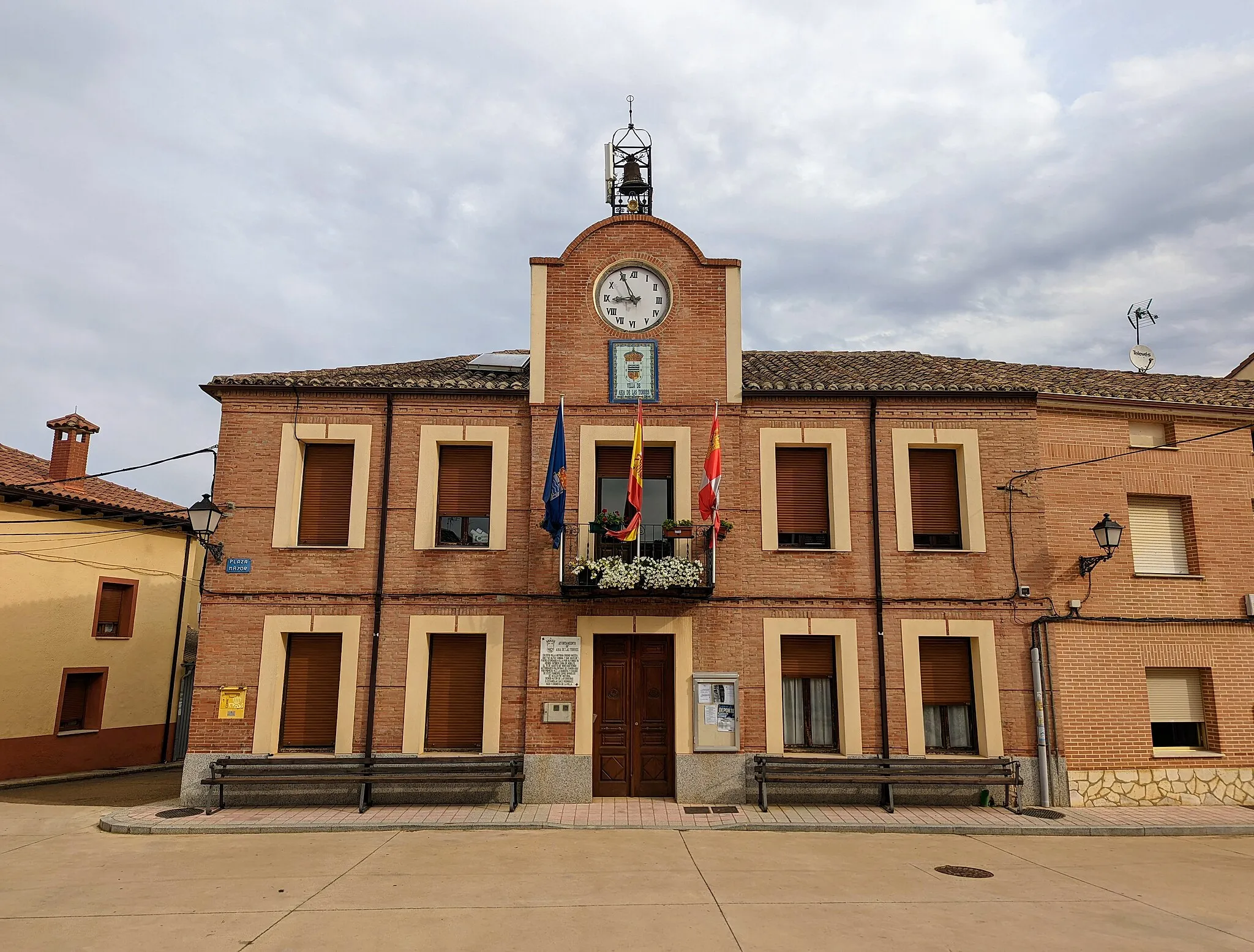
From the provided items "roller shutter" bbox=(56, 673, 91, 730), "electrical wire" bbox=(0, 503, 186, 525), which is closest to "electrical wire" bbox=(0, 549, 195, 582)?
"electrical wire" bbox=(0, 503, 186, 525)

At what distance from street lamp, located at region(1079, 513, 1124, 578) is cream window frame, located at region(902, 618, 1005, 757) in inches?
74.3

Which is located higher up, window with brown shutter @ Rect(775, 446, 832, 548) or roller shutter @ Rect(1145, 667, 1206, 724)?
window with brown shutter @ Rect(775, 446, 832, 548)

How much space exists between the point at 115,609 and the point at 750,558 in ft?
50.7

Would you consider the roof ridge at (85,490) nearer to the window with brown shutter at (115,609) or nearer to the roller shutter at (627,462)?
the window with brown shutter at (115,609)

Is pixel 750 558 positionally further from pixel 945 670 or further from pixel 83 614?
pixel 83 614

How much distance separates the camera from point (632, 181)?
16.8 meters

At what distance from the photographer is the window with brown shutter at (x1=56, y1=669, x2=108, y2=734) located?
58.6ft

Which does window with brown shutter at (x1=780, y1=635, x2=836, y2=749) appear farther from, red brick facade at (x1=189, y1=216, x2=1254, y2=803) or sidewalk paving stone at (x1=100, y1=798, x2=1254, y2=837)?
sidewalk paving stone at (x1=100, y1=798, x2=1254, y2=837)

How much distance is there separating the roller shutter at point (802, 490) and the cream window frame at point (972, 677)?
7.01ft

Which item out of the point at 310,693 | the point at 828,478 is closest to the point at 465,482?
the point at 310,693

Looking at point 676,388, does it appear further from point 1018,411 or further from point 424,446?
point 1018,411

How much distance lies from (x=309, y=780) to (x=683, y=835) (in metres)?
5.55

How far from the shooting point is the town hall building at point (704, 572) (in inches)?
496

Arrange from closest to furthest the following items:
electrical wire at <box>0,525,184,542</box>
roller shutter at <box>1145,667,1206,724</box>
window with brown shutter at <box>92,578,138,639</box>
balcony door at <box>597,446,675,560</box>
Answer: roller shutter at <box>1145,667,1206,724</box> → balcony door at <box>597,446,675,560</box> → electrical wire at <box>0,525,184,542</box> → window with brown shutter at <box>92,578,138,639</box>
